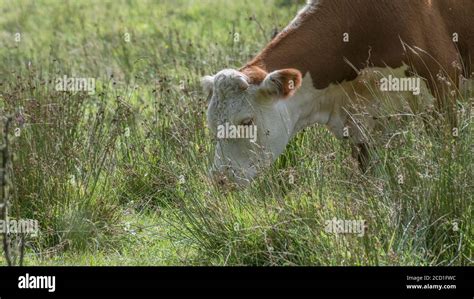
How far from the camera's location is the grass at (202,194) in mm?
6473

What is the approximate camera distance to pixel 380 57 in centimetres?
802

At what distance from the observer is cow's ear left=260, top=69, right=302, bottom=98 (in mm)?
7496

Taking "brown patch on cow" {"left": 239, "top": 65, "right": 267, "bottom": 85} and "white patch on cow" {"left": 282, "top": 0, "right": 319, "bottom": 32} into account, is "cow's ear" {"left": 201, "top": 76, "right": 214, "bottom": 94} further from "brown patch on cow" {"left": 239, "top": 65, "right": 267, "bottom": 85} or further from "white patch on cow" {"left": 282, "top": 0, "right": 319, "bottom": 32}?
"white patch on cow" {"left": 282, "top": 0, "right": 319, "bottom": 32}

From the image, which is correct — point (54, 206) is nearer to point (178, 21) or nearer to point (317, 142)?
point (317, 142)

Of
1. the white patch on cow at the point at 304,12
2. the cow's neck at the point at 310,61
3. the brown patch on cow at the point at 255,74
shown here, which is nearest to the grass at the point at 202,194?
the cow's neck at the point at 310,61

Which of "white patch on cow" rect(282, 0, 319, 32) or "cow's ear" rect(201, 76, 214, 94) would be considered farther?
"white patch on cow" rect(282, 0, 319, 32)

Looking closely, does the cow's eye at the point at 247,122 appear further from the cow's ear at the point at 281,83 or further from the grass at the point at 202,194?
the grass at the point at 202,194

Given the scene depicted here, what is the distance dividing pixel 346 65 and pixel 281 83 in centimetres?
74

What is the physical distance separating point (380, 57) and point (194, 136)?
149cm

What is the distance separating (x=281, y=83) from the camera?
7562mm

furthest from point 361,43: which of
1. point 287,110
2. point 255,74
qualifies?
point 255,74

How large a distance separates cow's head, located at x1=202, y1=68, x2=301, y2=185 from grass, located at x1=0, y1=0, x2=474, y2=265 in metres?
0.21

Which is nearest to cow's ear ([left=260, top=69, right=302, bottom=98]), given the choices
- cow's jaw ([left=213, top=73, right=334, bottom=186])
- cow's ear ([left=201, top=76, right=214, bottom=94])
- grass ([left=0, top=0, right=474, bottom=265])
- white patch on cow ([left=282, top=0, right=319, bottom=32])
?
cow's jaw ([left=213, top=73, right=334, bottom=186])

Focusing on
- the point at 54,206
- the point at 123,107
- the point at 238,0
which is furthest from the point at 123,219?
the point at 238,0
